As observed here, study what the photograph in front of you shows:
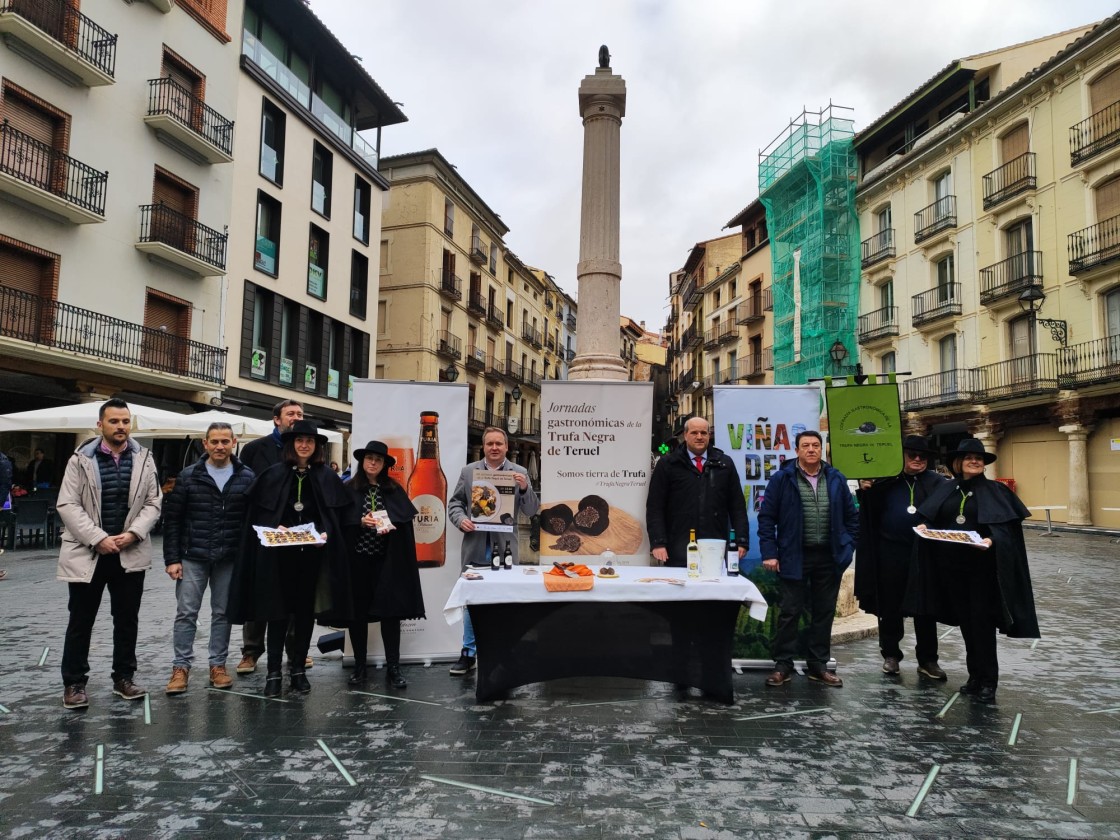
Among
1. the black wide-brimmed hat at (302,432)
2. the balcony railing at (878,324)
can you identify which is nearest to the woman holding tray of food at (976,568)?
the black wide-brimmed hat at (302,432)

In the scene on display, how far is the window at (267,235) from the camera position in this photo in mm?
21781

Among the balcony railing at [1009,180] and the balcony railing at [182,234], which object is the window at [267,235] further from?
the balcony railing at [1009,180]

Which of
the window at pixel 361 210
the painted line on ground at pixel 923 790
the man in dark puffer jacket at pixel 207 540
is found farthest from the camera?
the window at pixel 361 210

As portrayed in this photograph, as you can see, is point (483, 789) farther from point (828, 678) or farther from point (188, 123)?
point (188, 123)

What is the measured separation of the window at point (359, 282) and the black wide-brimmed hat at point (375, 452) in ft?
73.6

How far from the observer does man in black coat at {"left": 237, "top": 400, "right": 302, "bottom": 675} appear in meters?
5.45

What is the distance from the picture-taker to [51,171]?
1548 cm

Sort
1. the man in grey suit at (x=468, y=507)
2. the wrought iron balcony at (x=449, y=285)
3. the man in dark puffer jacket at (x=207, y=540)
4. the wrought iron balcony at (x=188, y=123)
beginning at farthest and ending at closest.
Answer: the wrought iron balcony at (x=449, y=285), the wrought iron balcony at (x=188, y=123), the man in grey suit at (x=468, y=507), the man in dark puffer jacket at (x=207, y=540)

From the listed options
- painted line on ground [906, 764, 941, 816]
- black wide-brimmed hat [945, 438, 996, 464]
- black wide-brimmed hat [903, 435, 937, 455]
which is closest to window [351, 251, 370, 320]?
black wide-brimmed hat [903, 435, 937, 455]

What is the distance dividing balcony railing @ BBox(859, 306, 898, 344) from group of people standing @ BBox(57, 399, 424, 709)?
2786 cm

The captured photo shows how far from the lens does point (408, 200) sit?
108 feet

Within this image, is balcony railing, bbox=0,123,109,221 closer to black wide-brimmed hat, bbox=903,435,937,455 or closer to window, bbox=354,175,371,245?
window, bbox=354,175,371,245

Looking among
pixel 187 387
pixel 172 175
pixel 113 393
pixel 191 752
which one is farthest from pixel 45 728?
pixel 172 175

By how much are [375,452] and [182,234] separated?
1658 centimetres
